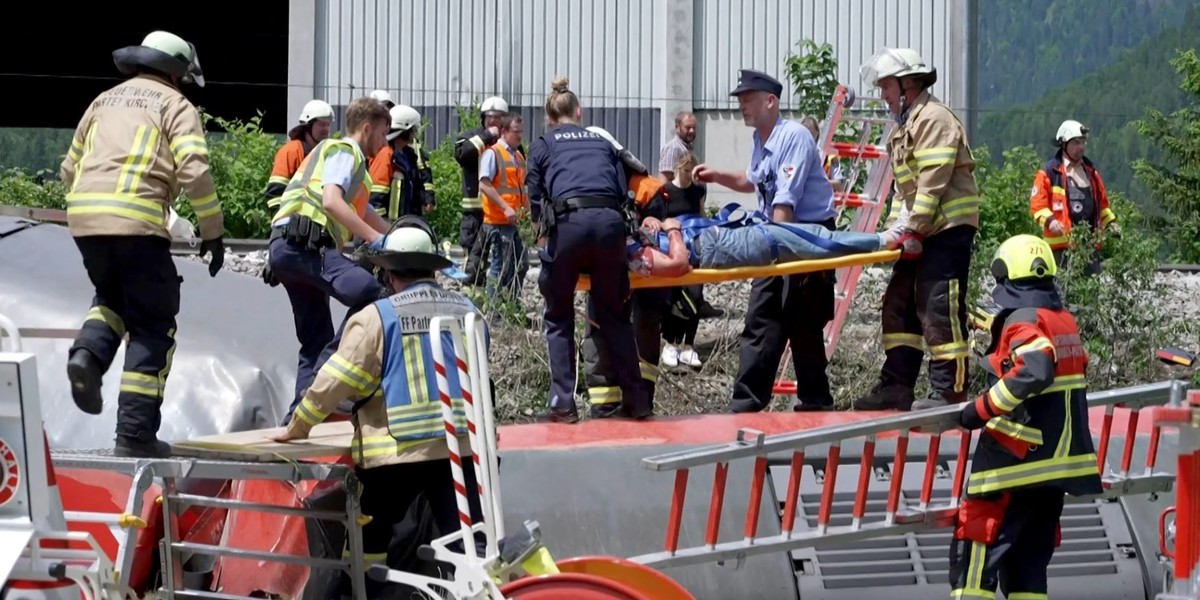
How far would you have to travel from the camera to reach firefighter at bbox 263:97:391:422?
7.63 m

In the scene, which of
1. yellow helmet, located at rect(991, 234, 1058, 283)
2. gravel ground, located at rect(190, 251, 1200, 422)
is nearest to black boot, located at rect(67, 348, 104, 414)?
yellow helmet, located at rect(991, 234, 1058, 283)

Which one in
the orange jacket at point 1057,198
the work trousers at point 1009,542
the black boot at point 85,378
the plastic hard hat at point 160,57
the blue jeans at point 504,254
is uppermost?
the plastic hard hat at point 160,57

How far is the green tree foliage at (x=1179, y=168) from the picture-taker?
1576 centimetres

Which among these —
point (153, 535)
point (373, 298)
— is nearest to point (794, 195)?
point (373, 298)

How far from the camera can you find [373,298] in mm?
7641

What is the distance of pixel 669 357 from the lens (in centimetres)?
1063

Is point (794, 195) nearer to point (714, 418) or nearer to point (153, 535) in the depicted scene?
point (714, 418)

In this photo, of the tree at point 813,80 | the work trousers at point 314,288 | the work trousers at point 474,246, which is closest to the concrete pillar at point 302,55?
the tree at point 813,80

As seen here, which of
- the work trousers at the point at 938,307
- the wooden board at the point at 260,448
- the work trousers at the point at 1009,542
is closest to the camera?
the wooden board at the point at 260,448

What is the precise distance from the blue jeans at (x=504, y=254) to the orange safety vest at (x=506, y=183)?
0.07m

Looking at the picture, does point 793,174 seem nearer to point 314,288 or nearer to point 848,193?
point 848,193

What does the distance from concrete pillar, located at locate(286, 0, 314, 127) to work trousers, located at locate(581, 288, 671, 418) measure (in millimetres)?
8643

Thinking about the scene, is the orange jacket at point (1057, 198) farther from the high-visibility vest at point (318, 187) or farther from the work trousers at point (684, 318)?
the high-visibility vest at point (318, 187)

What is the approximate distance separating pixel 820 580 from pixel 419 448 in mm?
1755
